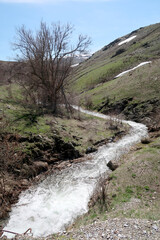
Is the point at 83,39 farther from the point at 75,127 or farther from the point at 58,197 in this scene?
the point at 58,197

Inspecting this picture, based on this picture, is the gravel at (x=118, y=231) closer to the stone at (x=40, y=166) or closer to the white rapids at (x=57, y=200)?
the white rapids at (x=57, y=200)

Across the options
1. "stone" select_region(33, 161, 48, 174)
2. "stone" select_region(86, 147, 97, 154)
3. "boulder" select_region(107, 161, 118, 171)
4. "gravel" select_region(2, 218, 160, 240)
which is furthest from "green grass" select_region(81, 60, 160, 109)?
"gravel" select_region(2, 218, 160, 240)

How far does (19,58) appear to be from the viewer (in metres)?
22.3

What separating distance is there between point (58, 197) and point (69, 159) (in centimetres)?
482

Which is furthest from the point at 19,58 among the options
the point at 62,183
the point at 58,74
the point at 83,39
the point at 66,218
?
the point at 66,218

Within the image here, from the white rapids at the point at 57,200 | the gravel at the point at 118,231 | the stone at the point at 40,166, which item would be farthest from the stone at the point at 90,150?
the gravel at the point at 118,231

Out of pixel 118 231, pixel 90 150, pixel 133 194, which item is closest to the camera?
pixel 118 231

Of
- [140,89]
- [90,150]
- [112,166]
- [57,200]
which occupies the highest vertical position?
[140,89]

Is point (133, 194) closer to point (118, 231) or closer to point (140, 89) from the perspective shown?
point (118, 231)

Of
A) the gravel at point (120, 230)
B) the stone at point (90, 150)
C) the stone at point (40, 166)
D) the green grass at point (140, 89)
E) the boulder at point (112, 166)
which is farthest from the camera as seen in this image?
the green grass at point (140, 89)

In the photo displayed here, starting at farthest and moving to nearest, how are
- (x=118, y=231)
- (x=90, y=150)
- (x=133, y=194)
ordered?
(x=90, y=150) < (x=133, y=194) < (x=118, y=231)

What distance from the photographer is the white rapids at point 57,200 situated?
7285 millimetres

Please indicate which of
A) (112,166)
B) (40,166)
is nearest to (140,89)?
(112,166)

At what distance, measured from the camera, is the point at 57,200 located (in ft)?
29.5
